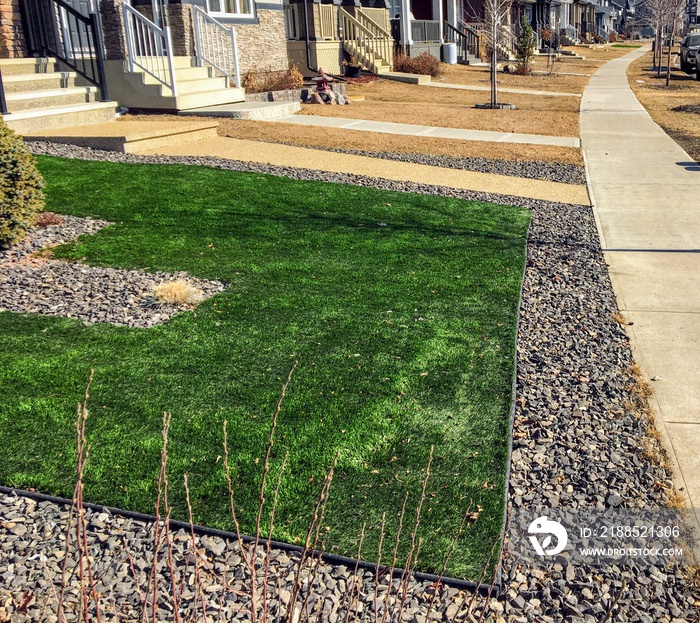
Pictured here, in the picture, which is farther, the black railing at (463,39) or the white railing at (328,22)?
the black railing at (463,39)

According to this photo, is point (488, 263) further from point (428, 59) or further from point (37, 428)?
point (428, 59)

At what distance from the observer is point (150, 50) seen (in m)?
16.9

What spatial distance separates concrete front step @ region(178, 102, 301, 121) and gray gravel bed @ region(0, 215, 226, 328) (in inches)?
378

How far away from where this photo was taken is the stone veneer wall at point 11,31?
48.7 ft

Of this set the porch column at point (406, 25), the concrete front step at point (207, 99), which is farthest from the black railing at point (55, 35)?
the porch column at point (406, 25)

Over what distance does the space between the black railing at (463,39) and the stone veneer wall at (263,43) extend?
1739 centimetres

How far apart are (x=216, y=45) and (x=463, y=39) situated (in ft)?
75.7

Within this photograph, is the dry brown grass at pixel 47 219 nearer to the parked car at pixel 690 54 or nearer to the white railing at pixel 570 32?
the parked car at pixel 690 54

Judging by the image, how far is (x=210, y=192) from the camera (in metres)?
9.74

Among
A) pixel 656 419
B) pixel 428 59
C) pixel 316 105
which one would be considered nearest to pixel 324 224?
pixel 656 419

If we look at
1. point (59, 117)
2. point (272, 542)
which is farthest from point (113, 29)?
point (272, 542)

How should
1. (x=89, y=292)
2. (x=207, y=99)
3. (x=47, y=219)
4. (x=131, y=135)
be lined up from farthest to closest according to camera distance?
(x=207, y=99) < (x=131, y=135) < (x=47, y=219) < (x=89, y=292)

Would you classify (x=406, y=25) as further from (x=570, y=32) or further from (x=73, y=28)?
(x=570, y=32)

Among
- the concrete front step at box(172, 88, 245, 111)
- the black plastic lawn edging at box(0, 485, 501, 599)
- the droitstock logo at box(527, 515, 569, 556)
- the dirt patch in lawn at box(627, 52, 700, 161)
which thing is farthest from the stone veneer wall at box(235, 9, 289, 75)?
the droitstock logo at box(527, 515, 569, 556)
